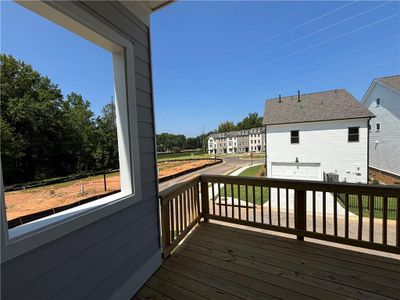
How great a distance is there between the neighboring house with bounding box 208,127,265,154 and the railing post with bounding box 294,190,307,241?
157 ft

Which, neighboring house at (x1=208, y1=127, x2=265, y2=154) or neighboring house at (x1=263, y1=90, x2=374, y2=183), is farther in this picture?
neighboring house at (x1=208, y1=127, x2=265, y2=154)

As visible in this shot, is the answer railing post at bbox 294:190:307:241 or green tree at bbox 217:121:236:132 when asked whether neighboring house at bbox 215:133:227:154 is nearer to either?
green tree at bbox 217:121:236:132

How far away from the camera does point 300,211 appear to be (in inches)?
108

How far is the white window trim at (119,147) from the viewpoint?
1066 millimetres

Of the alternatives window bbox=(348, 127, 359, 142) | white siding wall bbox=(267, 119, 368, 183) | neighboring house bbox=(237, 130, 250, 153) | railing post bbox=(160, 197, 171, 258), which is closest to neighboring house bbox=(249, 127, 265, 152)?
neighboring house bbox=(237, 130, 250, 153)

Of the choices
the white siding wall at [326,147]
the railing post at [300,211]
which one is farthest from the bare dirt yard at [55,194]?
the white siding wall at [326,147]

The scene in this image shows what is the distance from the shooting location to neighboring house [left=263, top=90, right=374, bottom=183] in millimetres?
11312

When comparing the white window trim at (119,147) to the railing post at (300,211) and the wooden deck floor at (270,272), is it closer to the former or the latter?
the wooden deck floor at (270,272)

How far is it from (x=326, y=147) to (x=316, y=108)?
257 cm

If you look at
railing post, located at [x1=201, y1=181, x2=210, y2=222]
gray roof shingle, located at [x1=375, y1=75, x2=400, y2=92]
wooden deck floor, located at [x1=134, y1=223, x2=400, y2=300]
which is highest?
gray roof shingle, located at [x1=375, y1=75, x2=400, y2=92]

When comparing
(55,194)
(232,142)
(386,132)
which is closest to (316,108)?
(386,132)

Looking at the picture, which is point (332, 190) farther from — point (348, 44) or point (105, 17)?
point (348, 44)

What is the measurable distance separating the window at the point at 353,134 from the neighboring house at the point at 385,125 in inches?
79.9

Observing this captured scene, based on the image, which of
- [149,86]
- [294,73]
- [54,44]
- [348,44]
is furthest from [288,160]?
[54,44]
